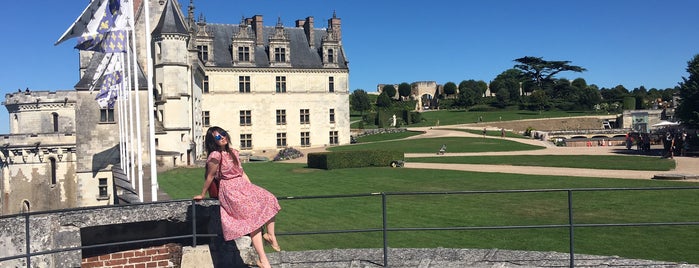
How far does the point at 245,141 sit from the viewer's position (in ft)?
185

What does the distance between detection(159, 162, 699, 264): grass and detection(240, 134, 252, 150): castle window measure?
29.7m

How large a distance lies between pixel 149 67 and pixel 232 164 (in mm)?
5599

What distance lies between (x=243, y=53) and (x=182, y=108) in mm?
17840

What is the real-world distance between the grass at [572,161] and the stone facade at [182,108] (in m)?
17.0

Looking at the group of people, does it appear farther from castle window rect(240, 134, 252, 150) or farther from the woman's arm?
castle window rect(240, 134, 252, 150)

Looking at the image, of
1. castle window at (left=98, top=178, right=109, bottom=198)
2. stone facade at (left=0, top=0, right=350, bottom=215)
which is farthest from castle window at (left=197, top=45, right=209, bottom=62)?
castle window at (left=98, top=178, right=109, bottom=198)

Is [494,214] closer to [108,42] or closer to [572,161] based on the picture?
[108,42]

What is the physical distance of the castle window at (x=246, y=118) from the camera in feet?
184

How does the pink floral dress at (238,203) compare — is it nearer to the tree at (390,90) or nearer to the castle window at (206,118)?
the castle window at (206,118)

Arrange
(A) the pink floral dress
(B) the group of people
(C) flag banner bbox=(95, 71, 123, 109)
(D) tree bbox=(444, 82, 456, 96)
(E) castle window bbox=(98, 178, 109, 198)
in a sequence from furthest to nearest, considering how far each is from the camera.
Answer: (D) tree bbox=(444, 82, 456, 96) → (E) castle window bbox=(98, 178, 109, 198) → (B) the group of people → (C) flag banner bbox=(95, 71, 123, 109) → (A) the pink floral dress

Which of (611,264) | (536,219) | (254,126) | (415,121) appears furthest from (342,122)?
(611,264)

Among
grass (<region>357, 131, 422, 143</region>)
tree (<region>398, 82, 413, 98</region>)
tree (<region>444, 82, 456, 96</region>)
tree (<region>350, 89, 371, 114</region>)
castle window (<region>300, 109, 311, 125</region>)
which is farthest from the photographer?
tree (<region>398, 82, 413, 98</region>)

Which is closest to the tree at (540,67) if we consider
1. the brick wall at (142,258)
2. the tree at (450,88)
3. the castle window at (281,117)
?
the tree at (450,88)

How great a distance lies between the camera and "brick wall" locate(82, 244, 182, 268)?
7.27m
